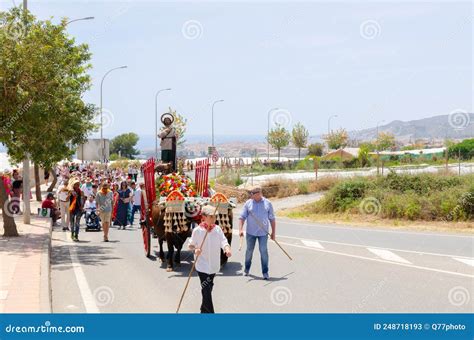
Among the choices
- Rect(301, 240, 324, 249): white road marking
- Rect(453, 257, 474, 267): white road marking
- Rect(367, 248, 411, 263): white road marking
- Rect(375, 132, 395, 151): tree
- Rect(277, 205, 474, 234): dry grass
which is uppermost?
Rect(375, 132, 395, 151): tree

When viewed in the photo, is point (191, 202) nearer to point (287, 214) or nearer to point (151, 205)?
point (151, 205)

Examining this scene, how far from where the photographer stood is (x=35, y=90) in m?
18.3

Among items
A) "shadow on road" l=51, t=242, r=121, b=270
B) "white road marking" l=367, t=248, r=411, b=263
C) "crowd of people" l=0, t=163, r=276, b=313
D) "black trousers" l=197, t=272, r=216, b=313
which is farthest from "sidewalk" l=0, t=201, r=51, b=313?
"white road marking" l=367, t=248, r=411, b=263

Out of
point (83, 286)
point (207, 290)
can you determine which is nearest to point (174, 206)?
point (83, 286)

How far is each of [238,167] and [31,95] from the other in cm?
3526

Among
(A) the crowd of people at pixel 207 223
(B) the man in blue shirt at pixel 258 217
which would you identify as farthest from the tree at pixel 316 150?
(B) the man in blue shirt at pixel 258 217

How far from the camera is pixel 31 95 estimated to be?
720 inches

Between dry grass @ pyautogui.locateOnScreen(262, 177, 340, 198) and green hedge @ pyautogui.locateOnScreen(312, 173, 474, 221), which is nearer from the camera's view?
green hedge @ pyautogui.locateOnScreen(312, 173, 474, 221)

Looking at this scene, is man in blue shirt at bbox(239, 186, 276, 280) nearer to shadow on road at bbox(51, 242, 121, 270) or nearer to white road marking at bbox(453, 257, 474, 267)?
shadow on road at bbox(51, 242, 121, 270)

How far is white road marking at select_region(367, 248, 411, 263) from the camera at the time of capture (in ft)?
49.6

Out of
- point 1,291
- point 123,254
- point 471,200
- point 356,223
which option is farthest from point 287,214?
point 1,291

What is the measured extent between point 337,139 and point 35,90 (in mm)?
109364

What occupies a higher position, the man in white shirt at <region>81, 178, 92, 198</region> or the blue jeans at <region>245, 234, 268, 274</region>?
the man in white shirt at <region>81, 178, 92, 198</region>

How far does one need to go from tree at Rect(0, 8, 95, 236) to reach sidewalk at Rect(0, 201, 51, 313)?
5.23 ft
